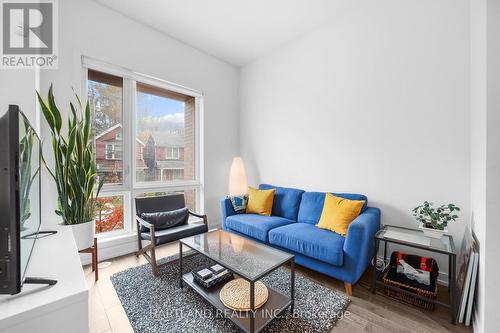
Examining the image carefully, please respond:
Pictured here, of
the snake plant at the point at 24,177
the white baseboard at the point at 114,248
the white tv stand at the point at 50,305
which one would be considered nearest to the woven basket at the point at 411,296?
the white tv stand at the point at 50,305

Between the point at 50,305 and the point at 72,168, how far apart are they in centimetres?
157

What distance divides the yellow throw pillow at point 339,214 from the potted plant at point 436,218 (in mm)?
532

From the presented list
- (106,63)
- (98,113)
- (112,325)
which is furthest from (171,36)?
(112,325)

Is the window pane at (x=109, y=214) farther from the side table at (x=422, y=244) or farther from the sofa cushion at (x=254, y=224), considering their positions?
the side table at (x=422, y=244)

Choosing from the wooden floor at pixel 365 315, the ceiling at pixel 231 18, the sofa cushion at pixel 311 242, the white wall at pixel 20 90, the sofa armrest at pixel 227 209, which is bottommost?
the wooden floor at pixel 365 315

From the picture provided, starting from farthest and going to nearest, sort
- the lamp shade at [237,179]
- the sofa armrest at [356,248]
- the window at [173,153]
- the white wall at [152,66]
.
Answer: the lamp shade at [237,179] → the window at [173,153] → the white wall at [152,66] → the sofa armrest at [356,248]

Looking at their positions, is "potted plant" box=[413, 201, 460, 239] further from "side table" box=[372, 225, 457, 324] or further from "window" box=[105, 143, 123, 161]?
"window" box=[105, 143, 123, 161]

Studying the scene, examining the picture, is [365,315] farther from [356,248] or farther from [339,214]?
[339,214]

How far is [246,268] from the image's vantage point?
5.00ft

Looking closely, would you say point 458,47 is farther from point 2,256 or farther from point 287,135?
point 2,256

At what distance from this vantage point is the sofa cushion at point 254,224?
8.21 ft

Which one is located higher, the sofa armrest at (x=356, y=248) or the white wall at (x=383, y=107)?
the white wall at (x=383, y=107)

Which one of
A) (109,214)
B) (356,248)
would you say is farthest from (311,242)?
(109,214)

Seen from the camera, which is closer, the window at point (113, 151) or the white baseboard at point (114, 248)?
the white baseboard at point (114, 248)
